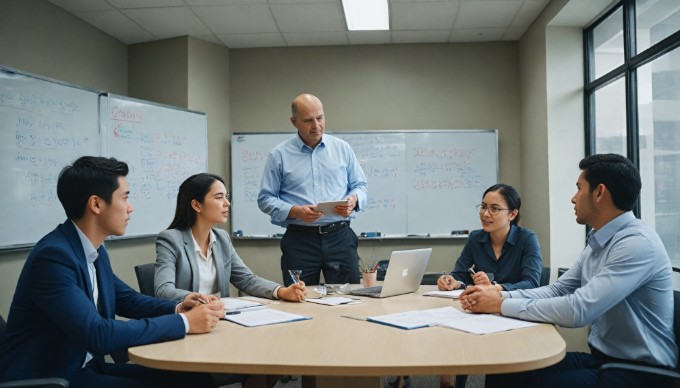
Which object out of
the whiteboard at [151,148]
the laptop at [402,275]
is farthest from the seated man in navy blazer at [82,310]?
the whiteboard at [151,148]

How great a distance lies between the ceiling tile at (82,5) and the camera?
4134 mm

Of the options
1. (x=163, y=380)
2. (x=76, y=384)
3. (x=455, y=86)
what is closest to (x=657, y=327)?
(x=163, y=380)

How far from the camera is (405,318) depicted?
6.10 ft

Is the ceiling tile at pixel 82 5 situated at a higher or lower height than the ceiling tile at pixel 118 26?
higher

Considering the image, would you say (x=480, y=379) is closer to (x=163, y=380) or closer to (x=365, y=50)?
(x=163, y=380)

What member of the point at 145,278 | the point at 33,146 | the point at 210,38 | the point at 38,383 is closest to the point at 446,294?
the point at 145,278

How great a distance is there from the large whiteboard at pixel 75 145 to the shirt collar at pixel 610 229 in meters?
3.27

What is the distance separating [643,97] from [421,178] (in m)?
2.12

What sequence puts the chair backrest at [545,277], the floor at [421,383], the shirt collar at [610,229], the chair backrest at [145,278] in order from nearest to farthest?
the shirt collar at [610,229]
the chair backrest at [145,278]
the chair backrest at [545,277]
the floor at [421,383]

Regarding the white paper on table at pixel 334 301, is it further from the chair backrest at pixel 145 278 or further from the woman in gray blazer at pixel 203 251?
the chair backrest at pixel 145 278

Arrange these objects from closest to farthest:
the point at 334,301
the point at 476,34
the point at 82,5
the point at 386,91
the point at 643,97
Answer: the point at 334,301 → the point at 643,97 → the point at 82,5 → the point at 476,34 → the point at 386,91

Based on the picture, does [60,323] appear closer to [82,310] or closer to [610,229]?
[82,310]

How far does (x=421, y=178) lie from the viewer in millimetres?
5230

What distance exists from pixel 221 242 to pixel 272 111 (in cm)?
313
